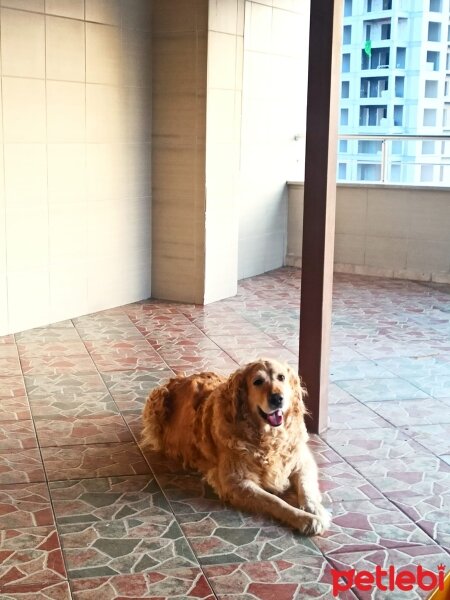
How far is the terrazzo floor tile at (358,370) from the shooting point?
562 centimetres

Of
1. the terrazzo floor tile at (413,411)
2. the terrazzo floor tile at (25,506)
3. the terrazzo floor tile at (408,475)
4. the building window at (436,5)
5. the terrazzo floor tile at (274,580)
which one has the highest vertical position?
the building window at (436,5)

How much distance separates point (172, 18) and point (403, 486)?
16.3 feet

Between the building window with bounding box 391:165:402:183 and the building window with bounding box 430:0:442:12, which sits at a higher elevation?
the building window with bounding box 430:0:442:12

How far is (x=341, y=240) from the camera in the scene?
952 cm

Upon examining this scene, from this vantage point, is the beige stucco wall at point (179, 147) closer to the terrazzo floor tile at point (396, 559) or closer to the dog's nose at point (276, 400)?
the dog's nose at point (276, 400)

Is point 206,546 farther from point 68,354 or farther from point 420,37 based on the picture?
point 420,37

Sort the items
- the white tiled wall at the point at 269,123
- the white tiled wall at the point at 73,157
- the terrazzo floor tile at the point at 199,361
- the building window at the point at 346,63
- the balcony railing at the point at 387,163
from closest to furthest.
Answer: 1. the terrazzo floor tile at the point at 199,361
2. the white tiled wall at the point at 73,157
3. the white tiled wall at the point at 269,123
4. the balcony railing at the point at 387,163
5. the building window at the point at 346,63

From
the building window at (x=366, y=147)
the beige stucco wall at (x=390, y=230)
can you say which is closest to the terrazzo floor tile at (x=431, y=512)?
the beige stucco wall at (x=390, y=230)

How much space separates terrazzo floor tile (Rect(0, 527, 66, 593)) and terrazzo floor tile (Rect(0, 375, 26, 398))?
1796 millimetres

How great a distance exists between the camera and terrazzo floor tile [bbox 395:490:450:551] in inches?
135

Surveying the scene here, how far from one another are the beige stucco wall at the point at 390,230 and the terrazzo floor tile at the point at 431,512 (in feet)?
18.0

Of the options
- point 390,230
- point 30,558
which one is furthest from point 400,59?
point 30,558

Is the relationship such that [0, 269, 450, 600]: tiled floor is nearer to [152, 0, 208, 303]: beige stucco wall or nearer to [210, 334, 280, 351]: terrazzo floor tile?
[210, 334, 280, 351]: terrazzo floor tile

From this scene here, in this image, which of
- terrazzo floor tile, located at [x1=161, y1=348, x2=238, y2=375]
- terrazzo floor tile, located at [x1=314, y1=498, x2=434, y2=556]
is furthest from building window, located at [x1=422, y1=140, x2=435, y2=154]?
terrazzo floor tile, located at [x1=314, y1=498, x2=434, y2=556]
